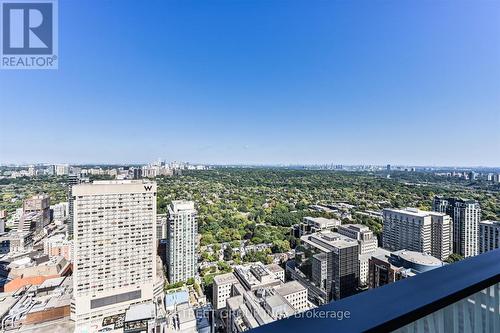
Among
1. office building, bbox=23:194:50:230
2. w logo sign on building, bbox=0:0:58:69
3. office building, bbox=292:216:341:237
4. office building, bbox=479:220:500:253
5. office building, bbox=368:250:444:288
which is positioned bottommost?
office building, bbox=292:216:341:237

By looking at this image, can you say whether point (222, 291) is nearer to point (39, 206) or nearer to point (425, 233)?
point (39, 206)

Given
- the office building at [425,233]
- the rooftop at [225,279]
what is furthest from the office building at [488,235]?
the rooftop at [225,279]

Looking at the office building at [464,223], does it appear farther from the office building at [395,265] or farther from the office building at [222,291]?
the office building at [222,291]

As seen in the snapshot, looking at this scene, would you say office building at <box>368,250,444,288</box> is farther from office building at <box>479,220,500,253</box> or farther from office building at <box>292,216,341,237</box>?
office building at <box>292,216,341,237</box>

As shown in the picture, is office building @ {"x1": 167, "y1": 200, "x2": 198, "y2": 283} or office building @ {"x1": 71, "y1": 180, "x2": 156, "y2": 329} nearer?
office building @ {"x1": 71, "y1": 180, "x2": 156, "y2": 329}

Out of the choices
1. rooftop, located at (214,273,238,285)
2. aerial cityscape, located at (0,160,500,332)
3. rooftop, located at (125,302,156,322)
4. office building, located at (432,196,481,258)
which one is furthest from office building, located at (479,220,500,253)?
rooftop, located at (125,302,156,322)

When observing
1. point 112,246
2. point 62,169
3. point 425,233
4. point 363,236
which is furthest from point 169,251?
point 425,233
